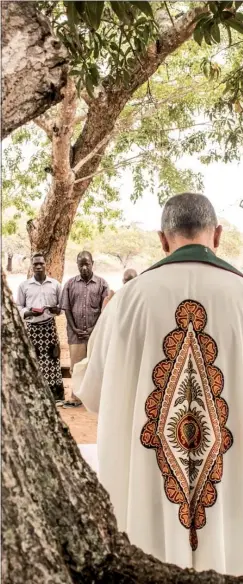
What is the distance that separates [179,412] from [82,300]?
6.41m

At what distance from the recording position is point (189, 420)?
Result: 8.69 ft

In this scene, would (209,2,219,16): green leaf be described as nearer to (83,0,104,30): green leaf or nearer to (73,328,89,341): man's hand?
(83,0,104,30): green leaf

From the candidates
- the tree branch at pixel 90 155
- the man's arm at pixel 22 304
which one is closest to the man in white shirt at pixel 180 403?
the man's arm at pixel 22 304

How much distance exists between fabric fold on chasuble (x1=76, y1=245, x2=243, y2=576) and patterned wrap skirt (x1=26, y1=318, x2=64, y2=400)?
622 centimetres

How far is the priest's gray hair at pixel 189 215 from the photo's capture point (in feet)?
9.11

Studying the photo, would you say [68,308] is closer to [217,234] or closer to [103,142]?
[103,142]

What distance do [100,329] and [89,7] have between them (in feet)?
4.15

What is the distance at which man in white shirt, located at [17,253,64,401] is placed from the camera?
29.1 ft

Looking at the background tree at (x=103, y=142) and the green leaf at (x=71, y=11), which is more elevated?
the background tree at (x=103, y=142)

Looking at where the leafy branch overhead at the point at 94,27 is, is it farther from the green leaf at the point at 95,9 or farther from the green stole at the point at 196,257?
the green stole at the point at 196,257

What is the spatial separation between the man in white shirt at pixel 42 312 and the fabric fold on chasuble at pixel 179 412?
6.07 metres

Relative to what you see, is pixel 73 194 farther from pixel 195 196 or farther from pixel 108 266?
pixel 108 266

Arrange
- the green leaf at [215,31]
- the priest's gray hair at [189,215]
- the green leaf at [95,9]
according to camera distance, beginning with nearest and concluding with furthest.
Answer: the green leaf at [95,9] < the green leaf at [215,31] < the priest's gray hair at [189,215]

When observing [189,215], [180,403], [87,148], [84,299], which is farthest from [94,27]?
[87,148]
